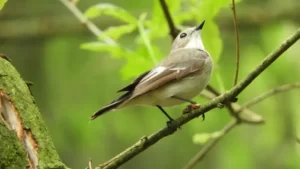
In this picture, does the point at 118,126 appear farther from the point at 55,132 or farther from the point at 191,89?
the point at 191,89

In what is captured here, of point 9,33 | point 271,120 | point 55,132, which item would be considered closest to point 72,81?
point 55,132

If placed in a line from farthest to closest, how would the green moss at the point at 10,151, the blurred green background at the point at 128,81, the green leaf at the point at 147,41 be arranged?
1. the blurred green background at the point at 128,81
2. the green leaf at the point at 147,41
3. the green moss at the point at 10,151

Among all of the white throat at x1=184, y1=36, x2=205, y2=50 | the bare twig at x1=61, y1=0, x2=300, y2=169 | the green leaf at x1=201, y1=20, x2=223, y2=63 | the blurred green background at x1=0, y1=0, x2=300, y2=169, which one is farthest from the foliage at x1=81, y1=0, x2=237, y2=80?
the blurred green background at x1=0, y1=0, x2=300, y2=169

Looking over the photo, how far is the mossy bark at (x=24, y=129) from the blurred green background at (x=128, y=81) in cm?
196

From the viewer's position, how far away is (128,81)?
191 inches

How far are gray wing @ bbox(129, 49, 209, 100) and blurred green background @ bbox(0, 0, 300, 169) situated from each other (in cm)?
71

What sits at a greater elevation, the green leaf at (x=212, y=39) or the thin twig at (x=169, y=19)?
the thin twig at (x=169, y=19)

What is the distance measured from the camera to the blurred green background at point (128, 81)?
439 cm

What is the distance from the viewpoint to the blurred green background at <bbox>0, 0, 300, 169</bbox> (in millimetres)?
4391

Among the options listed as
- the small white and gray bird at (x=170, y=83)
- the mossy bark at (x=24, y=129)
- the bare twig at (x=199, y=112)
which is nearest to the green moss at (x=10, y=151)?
the mossy bark at (x=24, y=129)

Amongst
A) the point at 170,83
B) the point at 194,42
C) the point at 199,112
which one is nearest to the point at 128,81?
the point at 194,42

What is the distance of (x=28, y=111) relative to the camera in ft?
6.98

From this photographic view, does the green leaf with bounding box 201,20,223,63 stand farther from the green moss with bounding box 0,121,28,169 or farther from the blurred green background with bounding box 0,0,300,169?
the green moss with bounding box 0,121,28,169

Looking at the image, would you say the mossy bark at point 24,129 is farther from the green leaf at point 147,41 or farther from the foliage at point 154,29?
the green leaf at point 147,41
